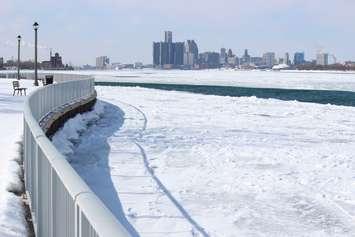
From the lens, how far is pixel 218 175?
42.4 ft

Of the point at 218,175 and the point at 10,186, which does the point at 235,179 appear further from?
the point at 10,186

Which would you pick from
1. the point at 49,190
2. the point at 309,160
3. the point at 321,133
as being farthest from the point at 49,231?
the point at 321,133

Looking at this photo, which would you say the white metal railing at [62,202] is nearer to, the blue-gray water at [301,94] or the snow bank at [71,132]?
the snow bank at [71,132]

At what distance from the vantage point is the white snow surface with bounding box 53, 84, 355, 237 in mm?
9281

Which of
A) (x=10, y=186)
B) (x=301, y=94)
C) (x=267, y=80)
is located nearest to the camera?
(x=10, y=186)

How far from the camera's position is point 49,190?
5.25 meters

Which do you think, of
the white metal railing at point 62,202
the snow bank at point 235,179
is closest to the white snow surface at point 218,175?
the snow bank at point 235,179

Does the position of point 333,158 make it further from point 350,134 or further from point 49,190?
point 49,190

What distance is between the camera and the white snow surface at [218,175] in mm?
9281

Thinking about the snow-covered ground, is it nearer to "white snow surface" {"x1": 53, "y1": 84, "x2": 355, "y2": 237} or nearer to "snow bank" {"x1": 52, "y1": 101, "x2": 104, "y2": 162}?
"snow bank" {"x1": 52, "y1": 101, "x2": 104, "y2": 162}

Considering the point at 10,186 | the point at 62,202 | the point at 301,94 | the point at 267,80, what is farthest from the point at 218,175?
the point at 267,80

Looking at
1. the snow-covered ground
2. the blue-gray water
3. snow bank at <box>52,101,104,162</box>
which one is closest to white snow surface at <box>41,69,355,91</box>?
the blue-gray water

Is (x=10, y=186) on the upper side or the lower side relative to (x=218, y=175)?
upper

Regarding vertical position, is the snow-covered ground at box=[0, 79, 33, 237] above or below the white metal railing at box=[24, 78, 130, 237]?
below
